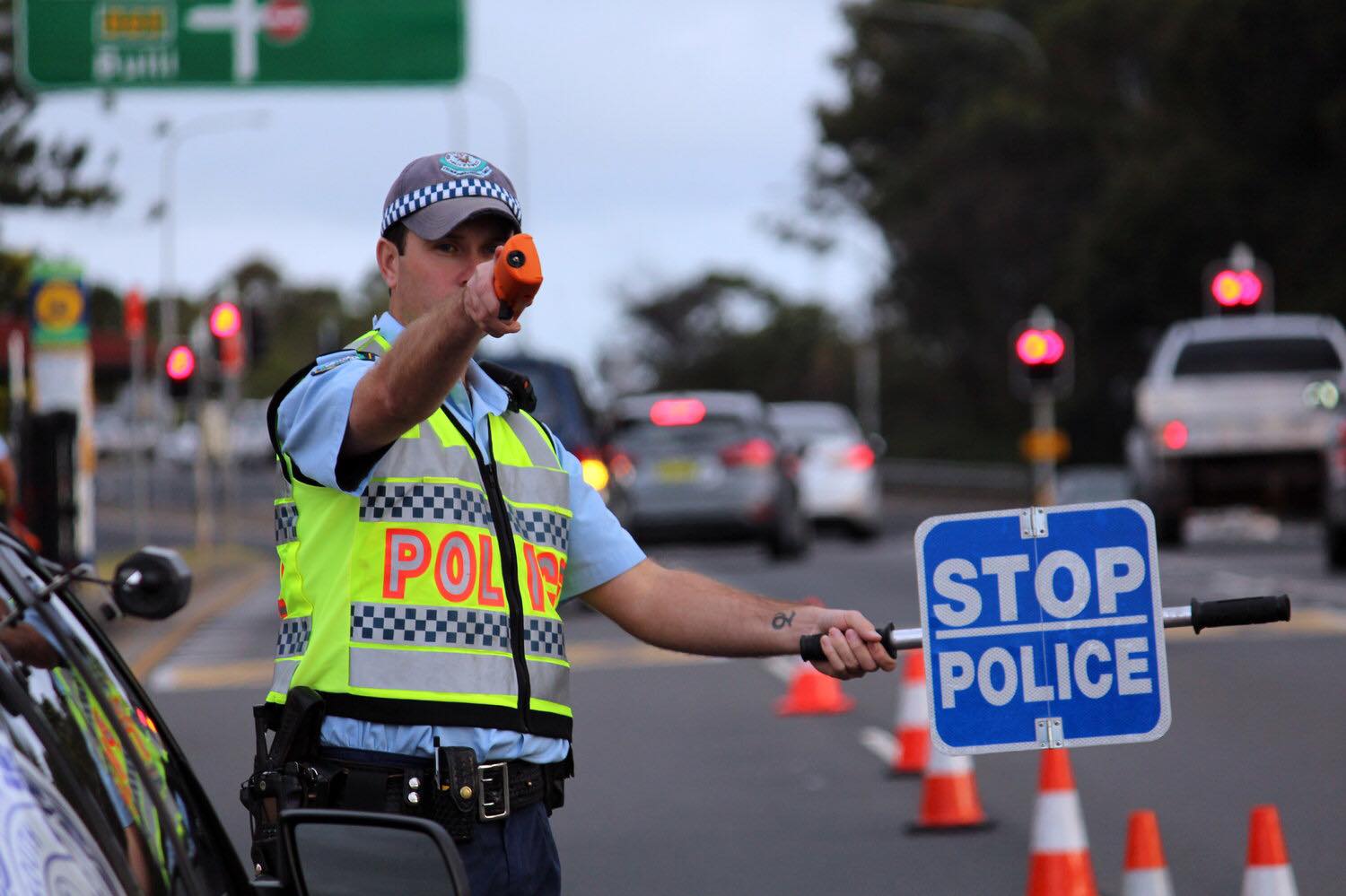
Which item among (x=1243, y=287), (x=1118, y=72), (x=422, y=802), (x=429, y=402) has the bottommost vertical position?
(x=422, y=802)

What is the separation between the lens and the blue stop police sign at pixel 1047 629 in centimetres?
413

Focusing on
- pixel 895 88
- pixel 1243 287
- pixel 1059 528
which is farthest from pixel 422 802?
pixel 895 88

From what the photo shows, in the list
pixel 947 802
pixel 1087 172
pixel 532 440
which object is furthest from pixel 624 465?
pixel 1087 172

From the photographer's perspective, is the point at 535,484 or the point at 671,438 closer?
the point at 535,484

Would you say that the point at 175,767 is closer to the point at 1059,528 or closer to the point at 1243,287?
the point at 1059,528

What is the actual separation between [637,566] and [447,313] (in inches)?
36.6

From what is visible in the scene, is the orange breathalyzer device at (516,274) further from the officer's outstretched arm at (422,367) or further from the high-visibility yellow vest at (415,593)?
the high-visibility yellow vest at (415,593)

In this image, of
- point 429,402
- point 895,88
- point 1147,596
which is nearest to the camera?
point 429,402

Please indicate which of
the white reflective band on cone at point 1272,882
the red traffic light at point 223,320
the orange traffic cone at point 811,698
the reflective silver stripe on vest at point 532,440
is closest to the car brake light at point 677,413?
the red traffic light at point 223,320

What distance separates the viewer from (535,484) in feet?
12.7

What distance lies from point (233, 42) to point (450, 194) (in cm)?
2020

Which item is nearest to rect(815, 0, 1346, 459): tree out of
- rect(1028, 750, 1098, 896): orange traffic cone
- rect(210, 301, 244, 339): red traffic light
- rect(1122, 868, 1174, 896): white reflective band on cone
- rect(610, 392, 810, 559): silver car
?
rect(210, 301, 244, 339): red traffic light

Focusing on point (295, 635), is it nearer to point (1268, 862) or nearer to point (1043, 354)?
point (1268, 862)

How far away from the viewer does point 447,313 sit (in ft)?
11.3
